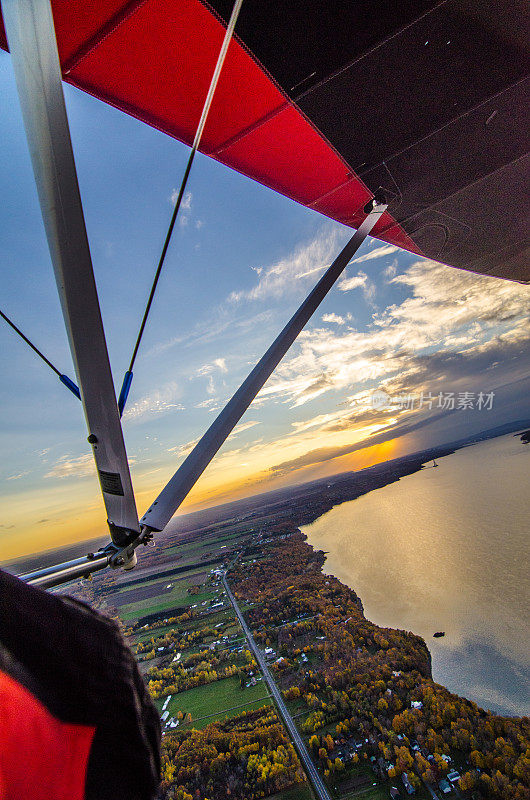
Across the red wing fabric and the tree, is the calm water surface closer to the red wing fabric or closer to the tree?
the tree

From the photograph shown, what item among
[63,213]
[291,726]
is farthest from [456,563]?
[63,213]

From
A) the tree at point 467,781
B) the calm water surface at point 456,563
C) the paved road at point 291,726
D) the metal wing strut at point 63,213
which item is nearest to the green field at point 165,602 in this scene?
the paved road at point 291,726

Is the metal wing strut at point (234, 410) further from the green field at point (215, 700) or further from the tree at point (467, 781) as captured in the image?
the green field at point (215, 700)

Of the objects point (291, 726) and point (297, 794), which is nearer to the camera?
point (297, 794)

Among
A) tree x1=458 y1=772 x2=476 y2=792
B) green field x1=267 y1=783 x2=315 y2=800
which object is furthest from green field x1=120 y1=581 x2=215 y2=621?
→ tree x1=458 y1=772 x2=476 y2=792

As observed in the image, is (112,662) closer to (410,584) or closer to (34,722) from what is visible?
(34,722)

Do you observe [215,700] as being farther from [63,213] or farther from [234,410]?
[63,213]
